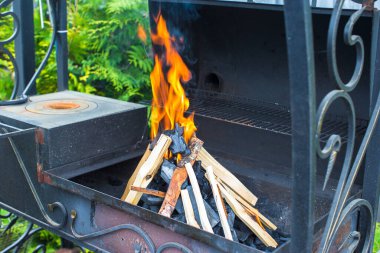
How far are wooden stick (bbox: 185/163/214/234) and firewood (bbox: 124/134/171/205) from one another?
0.13 metres

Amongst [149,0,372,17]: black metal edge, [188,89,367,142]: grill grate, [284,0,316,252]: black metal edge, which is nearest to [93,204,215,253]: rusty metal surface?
[284,0,316,252]: black metal edge

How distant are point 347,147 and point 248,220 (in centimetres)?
48

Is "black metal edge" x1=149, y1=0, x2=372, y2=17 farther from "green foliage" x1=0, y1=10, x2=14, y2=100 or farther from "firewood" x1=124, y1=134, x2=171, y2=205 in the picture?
"green foliage" x1=0, y1=10, x2=14, y2=100

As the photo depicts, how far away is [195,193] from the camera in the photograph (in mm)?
1668

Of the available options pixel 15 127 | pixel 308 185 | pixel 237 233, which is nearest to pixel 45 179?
pixel 15 127

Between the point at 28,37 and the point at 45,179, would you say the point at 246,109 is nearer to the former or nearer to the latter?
the point at 45,179

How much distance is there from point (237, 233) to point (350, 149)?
0.55 meters

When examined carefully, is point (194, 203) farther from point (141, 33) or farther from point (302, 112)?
point (141, 33)

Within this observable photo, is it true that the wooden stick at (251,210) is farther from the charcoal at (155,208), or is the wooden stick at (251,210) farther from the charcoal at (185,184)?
the charcoal at (155,208)

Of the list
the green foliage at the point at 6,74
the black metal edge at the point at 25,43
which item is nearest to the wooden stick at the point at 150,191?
the black metal edge at the point at 25,43

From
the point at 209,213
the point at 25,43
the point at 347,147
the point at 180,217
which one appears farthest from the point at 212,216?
the point at 25,43

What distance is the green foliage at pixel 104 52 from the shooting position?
11.7 ft

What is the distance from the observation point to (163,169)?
5.93 feet

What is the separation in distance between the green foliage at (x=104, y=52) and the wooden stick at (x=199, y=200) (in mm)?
1866
